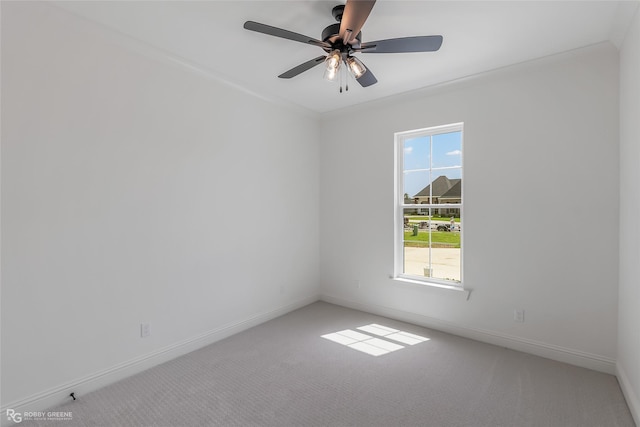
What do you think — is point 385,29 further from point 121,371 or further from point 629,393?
point 121,371

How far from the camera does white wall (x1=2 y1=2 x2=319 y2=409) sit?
193cm

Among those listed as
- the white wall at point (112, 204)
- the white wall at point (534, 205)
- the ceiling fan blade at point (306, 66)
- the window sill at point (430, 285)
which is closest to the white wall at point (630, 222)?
the white wall at point (534, 205)

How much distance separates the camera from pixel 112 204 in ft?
7.66

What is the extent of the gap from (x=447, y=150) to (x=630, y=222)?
1682 millimetres

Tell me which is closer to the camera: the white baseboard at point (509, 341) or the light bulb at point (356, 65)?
the light bulb at point (356, 65)

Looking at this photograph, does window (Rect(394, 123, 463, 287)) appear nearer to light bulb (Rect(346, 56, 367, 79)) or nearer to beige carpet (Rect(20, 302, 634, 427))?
beige carpet (Rect(20, 302, 634, 427))

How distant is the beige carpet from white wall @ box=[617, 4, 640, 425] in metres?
0.25

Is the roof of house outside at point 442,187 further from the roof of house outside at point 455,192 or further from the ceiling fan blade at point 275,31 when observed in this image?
the ceiling fan blade at point 275,31

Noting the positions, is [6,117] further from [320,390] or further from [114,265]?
[320,390]

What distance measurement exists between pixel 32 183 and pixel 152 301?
1.22 metres

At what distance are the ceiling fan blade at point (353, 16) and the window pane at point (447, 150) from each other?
77.6 inches

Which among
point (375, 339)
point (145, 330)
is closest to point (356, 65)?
point (375, 339)

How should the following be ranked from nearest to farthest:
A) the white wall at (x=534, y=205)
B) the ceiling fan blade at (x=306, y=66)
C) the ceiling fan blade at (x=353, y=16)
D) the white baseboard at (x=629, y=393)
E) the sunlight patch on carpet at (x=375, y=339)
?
the ceiling fan blade at (x=353, y=16) → the white baseboard at (x=629, y=393) → the ceiling fan blade at (x=306, y=66) → the white wall at (x=534, y=205) → the sunlight patch on carpet at (x=375, y=339)

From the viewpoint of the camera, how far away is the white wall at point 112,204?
193 cm
